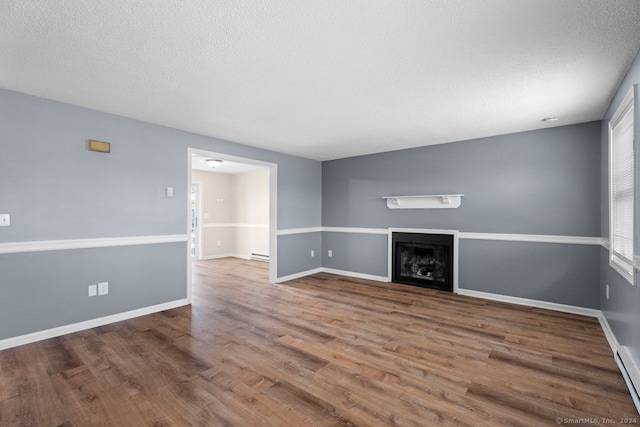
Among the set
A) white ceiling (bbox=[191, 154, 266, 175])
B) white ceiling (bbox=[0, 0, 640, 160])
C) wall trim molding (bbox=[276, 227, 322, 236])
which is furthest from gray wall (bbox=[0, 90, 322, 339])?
white ceiling (bbox=[191, 154, 266, 175])

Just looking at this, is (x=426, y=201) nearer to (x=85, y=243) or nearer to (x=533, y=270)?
(x=533, y=270)

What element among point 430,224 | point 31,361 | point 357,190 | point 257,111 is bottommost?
point 31,361

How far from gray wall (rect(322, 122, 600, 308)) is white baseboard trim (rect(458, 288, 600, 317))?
58mm

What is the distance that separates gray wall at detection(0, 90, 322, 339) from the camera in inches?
108

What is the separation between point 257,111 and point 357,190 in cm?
301

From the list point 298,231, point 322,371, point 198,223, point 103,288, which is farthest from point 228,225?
point 322,371

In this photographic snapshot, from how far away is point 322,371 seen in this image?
2.30 metres

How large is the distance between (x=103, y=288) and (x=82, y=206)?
3.11ft

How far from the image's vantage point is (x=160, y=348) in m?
2.69

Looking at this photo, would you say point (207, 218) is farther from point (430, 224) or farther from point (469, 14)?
point (469, 14)

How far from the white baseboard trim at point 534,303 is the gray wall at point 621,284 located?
261 mm

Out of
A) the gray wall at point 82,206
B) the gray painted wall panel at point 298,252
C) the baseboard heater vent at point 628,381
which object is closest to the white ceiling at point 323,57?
the gray wall at point 82,206

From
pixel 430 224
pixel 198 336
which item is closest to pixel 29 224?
pixel 198 336

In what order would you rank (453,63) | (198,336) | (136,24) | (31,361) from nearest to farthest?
(136,24)
(453,63)
(31,361)
(198,336)
